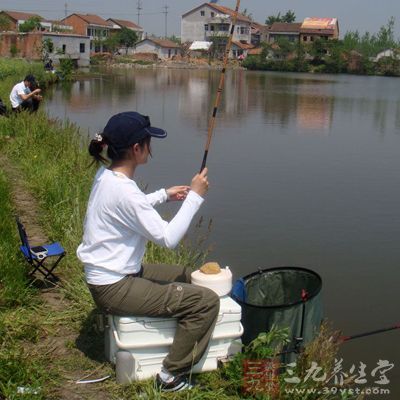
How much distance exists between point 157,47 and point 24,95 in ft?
226

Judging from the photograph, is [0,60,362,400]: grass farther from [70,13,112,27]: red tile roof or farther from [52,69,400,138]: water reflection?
[70,13,112,27]: red tile roof

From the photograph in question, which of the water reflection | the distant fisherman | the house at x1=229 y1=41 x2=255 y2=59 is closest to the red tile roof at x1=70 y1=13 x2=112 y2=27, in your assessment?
the house at x1=229 y1=41 x2=255 y2=59

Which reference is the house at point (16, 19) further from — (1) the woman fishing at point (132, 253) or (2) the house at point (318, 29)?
(1) the woman fishing at point (132, 253)

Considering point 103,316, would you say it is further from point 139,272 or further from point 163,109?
point 163,109

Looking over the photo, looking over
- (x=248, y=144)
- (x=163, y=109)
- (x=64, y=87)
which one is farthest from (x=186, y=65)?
(x=248, y=144)

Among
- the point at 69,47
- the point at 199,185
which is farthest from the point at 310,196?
the point at 69,47

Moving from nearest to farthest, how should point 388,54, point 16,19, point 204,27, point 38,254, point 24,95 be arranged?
point 38,254, point 24,95, point 16,19, point 388,54, point 204,27

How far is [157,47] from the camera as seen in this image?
77.0 meters

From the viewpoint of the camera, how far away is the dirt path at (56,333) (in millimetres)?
2709

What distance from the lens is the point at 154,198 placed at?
3146 mm

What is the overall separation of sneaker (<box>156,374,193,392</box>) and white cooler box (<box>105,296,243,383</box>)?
2.7 inches

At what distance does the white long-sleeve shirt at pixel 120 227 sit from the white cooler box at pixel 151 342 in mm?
248

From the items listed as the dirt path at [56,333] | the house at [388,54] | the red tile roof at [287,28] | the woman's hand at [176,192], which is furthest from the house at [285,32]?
the woman's hand at [176,192]

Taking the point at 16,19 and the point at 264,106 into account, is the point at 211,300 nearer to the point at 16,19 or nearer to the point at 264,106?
the point at 264,106
